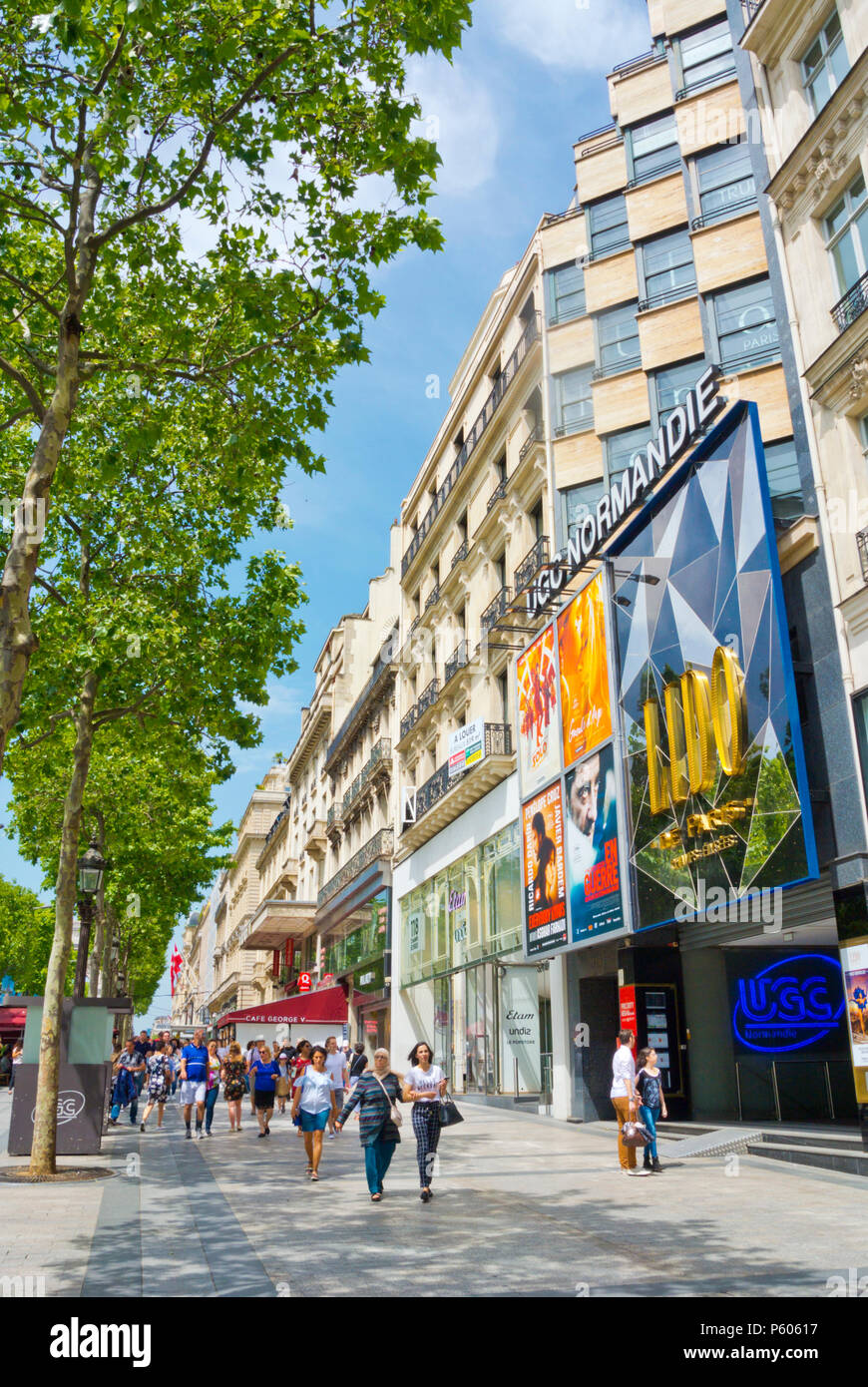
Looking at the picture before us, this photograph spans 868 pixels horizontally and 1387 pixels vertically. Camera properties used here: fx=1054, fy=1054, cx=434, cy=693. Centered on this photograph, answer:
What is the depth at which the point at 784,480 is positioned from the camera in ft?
61.1

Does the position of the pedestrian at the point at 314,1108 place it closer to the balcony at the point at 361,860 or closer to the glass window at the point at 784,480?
the glass window at the point at 784,480

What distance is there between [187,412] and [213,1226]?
1057 cm

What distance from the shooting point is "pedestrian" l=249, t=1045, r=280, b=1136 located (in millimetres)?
20578

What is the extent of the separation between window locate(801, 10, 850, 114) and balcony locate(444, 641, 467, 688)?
1732 cm

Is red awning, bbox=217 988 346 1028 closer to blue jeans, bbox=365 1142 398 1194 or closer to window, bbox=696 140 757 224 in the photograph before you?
blue jeans, bbox=365 1142 398 1194

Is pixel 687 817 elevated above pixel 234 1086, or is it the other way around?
pixel 687 817

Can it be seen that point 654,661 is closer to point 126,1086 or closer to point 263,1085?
point 263,1085

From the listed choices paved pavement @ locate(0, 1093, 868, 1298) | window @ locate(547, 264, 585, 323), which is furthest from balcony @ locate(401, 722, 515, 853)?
paved pavement @ locate(0, 1093, 868, 1298)

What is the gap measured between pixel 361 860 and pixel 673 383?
25.3 metres

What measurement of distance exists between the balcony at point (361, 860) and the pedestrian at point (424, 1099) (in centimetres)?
2719

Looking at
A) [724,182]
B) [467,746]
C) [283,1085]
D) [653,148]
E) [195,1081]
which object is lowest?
[283,1085]

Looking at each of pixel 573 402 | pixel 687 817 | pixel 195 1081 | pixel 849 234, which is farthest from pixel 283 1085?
pixel 849 234

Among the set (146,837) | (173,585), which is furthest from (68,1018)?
(146,837)

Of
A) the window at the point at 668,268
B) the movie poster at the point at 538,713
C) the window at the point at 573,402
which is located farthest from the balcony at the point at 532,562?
the window at the point at 668,268
